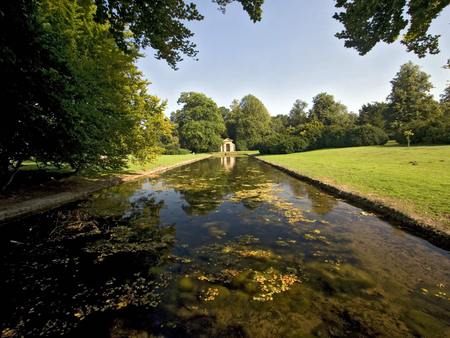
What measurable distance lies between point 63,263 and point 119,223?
247 cm

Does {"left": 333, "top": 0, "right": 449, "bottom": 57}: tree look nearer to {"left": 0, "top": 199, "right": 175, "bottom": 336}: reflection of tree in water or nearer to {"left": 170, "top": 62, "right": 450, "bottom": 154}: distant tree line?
{"left": 0, "top": 199, "right": 175, "bottom": 336}: reflection of tree in water

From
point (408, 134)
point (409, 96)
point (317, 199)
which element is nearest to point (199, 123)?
point (408, 134)

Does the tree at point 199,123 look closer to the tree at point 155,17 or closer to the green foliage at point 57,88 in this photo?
the green foliage at point 57,88

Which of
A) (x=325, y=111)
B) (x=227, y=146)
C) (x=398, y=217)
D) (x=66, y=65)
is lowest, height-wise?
(x=398, y=217)

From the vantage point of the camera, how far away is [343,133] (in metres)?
42.9

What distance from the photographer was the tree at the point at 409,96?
48.6 metres

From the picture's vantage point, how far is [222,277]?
4086mm

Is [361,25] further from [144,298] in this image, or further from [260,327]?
[144,298]

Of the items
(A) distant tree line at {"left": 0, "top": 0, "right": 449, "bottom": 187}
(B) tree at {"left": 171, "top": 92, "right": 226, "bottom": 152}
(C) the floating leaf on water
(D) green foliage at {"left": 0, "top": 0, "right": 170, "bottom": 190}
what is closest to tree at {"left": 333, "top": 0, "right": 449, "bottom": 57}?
(A) distant tree line at {"left": 0, "top": 0, "right": 449, "bottom": 187}

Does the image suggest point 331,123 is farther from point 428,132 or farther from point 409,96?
point 428,132

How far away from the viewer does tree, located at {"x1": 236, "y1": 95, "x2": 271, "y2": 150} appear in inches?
2847

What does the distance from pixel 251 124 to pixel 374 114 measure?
105 feet

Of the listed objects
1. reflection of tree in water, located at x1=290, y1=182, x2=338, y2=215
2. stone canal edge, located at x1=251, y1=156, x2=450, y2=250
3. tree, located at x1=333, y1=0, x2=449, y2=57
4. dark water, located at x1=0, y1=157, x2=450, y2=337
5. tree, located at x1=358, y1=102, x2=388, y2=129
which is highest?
tree, located at x1=358, y1=102, x2=388, y2=129

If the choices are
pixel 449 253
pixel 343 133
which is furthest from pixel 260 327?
pixel 343 133
